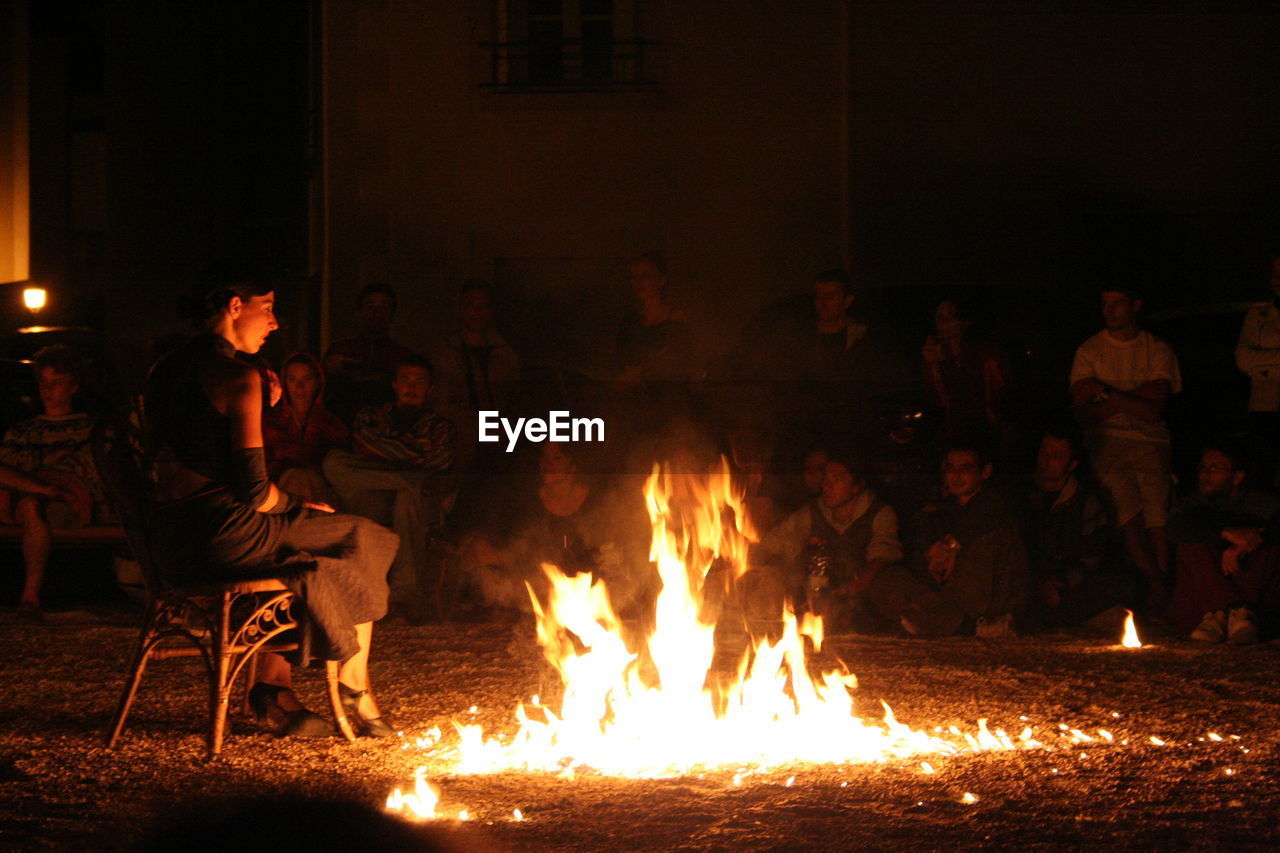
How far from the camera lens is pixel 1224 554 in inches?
312

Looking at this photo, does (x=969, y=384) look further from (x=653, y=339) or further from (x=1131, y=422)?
(x=653, y=339)

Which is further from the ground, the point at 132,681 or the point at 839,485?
the point at 839,485

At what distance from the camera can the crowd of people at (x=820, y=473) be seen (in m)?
8.00

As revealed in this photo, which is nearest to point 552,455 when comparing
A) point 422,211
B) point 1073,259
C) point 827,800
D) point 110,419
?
point 110,419

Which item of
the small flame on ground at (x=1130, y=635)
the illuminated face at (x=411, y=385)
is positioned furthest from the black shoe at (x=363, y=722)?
the small flame on ground at (x=1130, y=635)

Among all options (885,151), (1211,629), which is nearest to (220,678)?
(1211,629)

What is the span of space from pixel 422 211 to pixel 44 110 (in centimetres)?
2271

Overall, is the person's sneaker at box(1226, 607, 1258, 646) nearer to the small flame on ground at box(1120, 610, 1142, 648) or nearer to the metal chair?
the small flame on ground at box(1120, 610, 1142, 648)

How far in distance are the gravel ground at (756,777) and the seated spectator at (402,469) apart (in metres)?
1.30

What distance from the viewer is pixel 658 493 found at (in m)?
7.15

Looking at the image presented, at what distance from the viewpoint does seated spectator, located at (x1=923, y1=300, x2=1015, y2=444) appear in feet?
28.0

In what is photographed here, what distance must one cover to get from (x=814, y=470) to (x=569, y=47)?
5.73 metres

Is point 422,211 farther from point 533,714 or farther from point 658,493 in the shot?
point 533,714
